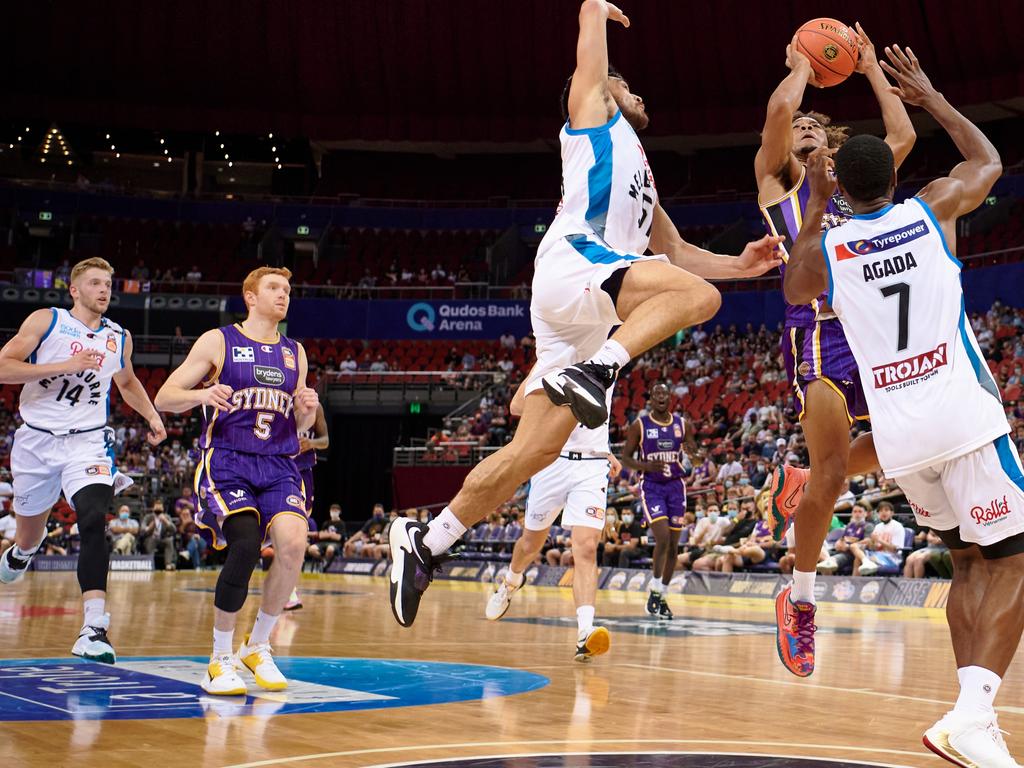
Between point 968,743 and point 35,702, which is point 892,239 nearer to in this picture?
point 968,743

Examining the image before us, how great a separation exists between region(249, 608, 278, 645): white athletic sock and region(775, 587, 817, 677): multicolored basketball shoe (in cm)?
284

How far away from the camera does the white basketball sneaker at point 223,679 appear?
614 centimetres

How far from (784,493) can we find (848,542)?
976 centimetres

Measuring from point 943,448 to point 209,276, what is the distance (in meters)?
34.2

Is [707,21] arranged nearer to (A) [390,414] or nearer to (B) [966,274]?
(B) [966,274]

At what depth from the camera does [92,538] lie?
7.46 m

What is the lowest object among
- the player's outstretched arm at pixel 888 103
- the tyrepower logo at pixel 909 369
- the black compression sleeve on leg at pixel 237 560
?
the black compression sleeve on leg at pixel 237 560

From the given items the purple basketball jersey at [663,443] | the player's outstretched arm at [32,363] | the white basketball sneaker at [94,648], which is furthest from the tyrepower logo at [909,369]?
the purple basketball jersey at [663,443]

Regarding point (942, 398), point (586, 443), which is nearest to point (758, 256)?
point (942, 398)

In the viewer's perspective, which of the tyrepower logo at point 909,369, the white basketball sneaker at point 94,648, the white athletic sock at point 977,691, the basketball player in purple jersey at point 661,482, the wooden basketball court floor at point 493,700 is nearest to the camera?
the white athletic sock at point 977,691

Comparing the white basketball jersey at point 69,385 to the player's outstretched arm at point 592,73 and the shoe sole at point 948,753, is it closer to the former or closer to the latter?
the player's outstretched arm at point 592,73

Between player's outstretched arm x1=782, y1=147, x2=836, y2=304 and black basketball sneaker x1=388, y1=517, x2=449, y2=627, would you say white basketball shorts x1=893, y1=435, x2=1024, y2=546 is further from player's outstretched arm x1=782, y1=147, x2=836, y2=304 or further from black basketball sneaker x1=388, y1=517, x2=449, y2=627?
black basketball sneaker x1=388, y1=517, x2=449, y2=627

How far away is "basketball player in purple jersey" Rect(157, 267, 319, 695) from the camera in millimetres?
6461

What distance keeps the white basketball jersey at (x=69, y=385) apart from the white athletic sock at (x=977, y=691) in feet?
18.9
